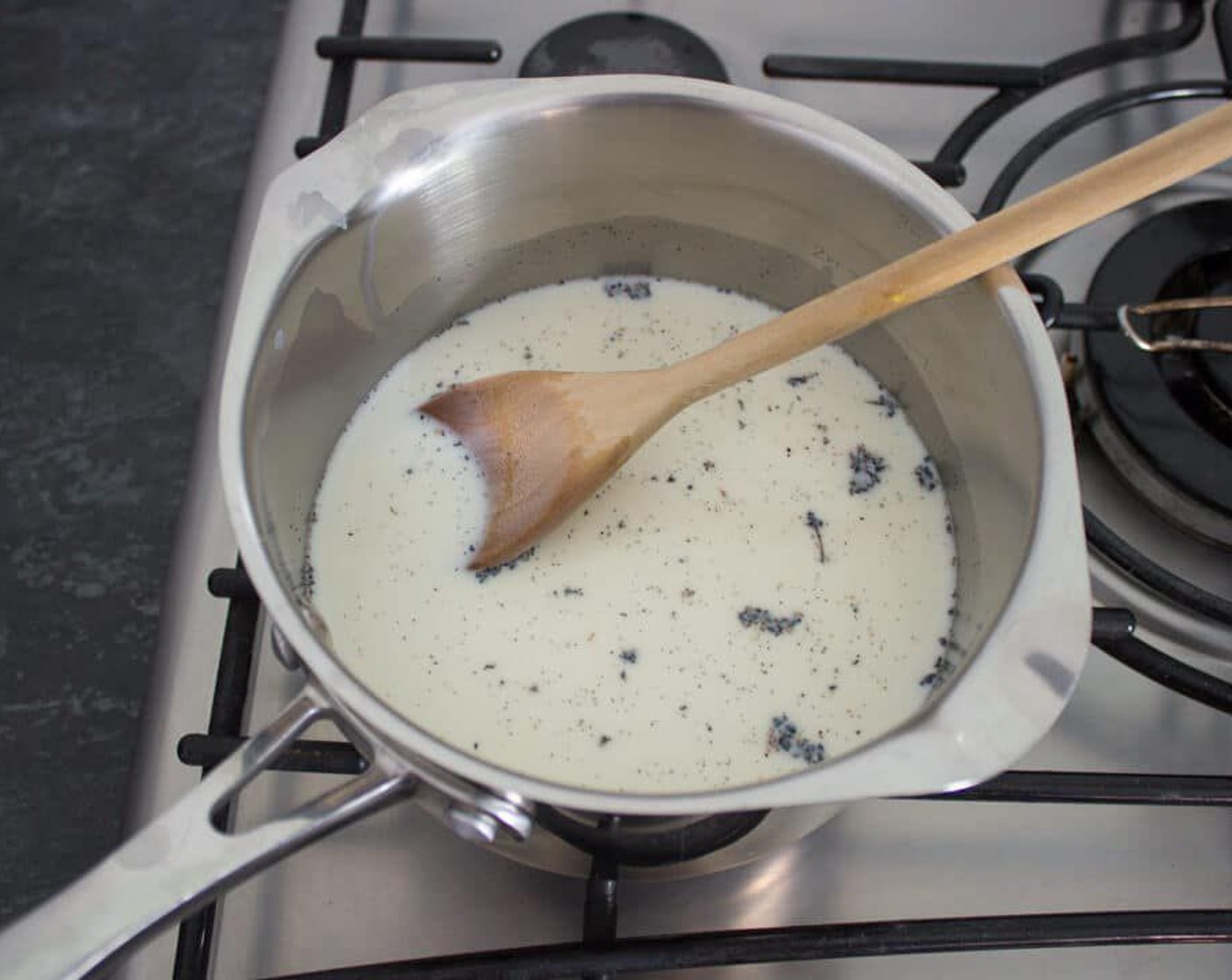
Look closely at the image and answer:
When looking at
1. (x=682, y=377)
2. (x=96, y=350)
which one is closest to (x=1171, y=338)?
(x=682, y=377)

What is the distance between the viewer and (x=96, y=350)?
0.84m

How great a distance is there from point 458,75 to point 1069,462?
43 centimetres

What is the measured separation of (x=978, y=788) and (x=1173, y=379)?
9.0 inches

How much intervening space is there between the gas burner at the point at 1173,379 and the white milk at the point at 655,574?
116 millimetres

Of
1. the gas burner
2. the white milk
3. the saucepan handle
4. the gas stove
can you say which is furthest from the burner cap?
the saucepan handle

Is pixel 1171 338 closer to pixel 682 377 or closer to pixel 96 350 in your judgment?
pixel 682 377

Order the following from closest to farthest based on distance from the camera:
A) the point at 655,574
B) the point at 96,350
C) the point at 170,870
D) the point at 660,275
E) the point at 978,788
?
the point at 170,870
the point at 978,788
the point at 655,574
the point at 660,275
the point at 96,350

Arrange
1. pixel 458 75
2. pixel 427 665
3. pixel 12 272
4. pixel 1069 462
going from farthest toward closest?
pixel 12 272 → pixel 458 75 → pixel 427 665 → pixel 1069 462

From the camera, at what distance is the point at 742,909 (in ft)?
1.59

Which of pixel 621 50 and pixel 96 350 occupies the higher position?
pixel 621 50

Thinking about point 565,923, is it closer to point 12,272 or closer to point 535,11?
point 535,11

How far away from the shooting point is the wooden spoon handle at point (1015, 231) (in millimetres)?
462

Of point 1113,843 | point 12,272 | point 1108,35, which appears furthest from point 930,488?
point 12,272

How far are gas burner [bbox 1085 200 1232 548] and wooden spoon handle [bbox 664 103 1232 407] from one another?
91 mm
